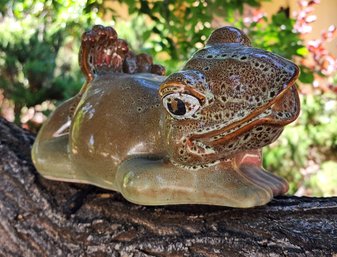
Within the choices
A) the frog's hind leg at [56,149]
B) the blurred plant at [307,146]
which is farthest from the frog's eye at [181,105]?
the blurred plant at [307,146]

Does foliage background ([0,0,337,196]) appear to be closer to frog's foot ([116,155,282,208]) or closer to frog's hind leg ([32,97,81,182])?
frog's hind leg ([32,97,81,182])

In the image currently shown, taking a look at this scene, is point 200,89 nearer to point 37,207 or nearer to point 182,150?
point 182,150

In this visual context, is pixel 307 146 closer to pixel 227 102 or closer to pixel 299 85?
pixel 299 85

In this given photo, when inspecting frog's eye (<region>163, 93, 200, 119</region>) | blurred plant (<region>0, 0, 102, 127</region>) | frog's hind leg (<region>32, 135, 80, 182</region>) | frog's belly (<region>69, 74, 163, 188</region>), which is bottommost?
blurred plant (<region>0, 0, 102, 127</region>)

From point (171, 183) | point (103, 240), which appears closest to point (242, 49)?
point (171, 183)

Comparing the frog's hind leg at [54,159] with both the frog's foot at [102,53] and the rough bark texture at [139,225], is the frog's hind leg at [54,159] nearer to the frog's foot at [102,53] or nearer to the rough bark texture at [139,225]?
the rough bark texture at [139,225]

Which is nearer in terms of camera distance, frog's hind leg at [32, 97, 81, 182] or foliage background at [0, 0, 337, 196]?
frog's hind leg at [32, 97, 81, 182]

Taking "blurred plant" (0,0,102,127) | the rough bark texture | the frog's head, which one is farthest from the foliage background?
the frog's head

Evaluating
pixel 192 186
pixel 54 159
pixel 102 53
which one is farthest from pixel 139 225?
pixel 102 53
